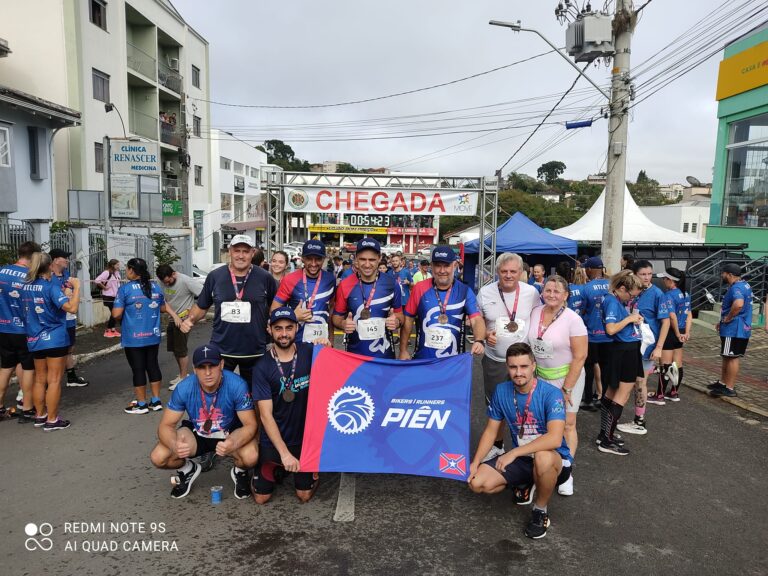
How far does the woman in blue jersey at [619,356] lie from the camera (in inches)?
201

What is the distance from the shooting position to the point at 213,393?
13.3 feet

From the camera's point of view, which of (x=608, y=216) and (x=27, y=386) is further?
(x=608, y=216)

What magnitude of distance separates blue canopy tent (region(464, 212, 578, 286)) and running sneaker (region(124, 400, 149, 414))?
37.4ft

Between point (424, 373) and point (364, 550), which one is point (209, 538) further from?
point (424, 373)

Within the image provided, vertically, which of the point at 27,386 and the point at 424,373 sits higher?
the point at 424,373

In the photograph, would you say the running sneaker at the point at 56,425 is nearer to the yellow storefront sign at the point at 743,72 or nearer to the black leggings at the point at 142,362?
the black leggings at the point at 142,362

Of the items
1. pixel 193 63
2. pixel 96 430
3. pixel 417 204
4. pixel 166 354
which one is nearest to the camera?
pixel 96 430

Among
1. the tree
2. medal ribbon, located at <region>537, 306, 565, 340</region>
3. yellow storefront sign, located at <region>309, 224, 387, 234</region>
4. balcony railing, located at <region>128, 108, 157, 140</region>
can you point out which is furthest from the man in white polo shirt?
the tree

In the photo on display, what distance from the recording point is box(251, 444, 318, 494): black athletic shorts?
4.07 meters

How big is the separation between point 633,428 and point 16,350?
6891 millimetres

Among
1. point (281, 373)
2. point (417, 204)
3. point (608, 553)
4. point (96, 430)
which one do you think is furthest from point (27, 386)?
point (417, 204)

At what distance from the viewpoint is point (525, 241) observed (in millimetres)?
16328

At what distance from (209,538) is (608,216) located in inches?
394

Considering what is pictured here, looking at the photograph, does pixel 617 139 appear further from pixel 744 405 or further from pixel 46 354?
pixel 46 354
